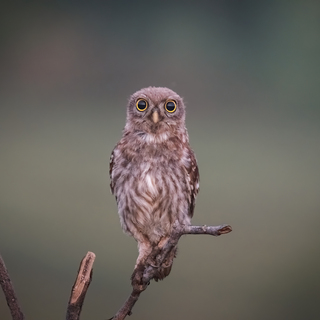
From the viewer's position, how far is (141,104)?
7.61 feet

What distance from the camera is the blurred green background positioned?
3.26 m

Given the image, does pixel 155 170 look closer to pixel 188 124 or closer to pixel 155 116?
pixel 155 116

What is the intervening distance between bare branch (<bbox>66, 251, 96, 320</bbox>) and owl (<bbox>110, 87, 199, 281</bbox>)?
0.50 m

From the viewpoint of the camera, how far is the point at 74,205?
130 inches

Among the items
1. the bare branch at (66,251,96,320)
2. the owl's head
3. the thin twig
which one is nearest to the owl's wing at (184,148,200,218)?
the owl's head

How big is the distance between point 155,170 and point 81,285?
782mm

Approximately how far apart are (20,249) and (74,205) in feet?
1.69

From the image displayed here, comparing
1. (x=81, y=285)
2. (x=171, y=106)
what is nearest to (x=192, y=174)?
(x=171, y=106)

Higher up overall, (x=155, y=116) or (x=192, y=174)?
(x=155, y=116)

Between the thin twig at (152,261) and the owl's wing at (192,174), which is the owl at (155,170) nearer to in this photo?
the owl's wing at (192,174)

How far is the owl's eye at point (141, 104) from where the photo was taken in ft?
7.59

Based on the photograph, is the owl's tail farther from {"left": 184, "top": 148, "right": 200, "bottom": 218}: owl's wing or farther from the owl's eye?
the owl's eye

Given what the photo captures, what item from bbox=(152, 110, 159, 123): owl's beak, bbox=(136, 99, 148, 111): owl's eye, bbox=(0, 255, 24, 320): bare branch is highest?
bbox=(136, 99, 148, 111): owl's eye

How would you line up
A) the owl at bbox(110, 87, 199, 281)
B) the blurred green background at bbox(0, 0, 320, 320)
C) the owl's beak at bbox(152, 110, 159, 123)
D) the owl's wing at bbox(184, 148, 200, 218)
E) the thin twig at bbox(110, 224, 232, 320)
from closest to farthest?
the thin twig at bbox(110, 224, 232, 320), the owl's beak at bbox(152, 110, 159, 123), the owl at bbox(110, 87, 199, 281), the owl's wing at bbox(184, 148, 200, 218), the blurred green background at bbox(0, 0, 320, 320)
